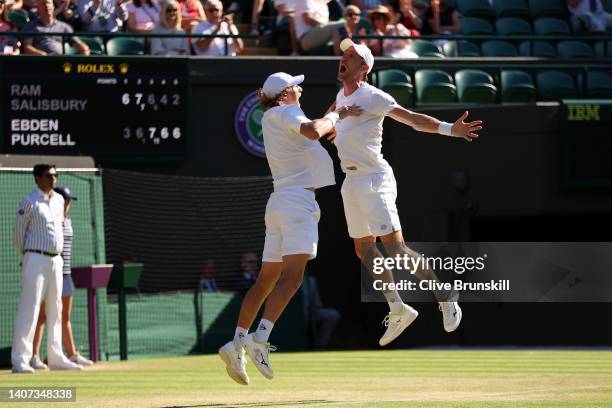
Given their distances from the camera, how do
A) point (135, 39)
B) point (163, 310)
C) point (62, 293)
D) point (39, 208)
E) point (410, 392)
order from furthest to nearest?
point (135, 39)
point (163, 310)
point (62, 293)
point (39, 208)
point (410, 392)

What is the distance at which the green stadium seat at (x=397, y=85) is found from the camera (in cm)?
1930

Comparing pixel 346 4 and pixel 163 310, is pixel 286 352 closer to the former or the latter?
pixel 163 310

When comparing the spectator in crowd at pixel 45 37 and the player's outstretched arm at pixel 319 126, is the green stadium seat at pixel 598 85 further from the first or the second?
the player's outstretched arm at pixel 319 126

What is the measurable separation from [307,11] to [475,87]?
9.02 ft

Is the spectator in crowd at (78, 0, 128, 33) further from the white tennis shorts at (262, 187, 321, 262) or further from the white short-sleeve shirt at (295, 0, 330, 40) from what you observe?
the white tennis shorts at (262, 187, 321, 262)

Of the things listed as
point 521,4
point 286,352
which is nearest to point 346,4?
point 521,4

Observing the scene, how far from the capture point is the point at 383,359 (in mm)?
16062

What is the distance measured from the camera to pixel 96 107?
1870 centimetres

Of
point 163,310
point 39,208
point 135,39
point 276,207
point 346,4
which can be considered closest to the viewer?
point 276,207

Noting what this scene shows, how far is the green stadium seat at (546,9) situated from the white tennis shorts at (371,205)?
12563 mm

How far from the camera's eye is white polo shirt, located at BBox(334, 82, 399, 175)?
1042 centimetres

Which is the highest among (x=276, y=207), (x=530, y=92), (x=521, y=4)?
(x=521, y=4)

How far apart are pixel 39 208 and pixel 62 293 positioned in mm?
1385

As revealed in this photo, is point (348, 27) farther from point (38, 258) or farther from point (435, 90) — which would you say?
point (38, 258)
